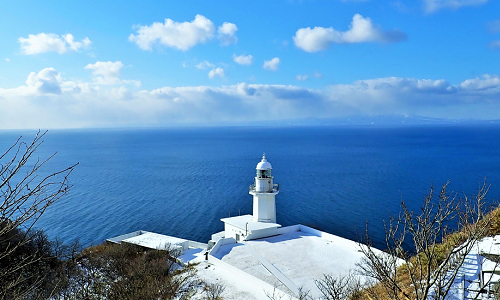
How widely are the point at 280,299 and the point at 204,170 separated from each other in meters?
60.2

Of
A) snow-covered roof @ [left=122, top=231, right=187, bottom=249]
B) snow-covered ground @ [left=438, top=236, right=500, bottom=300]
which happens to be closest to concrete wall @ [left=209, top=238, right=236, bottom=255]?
snow-covered roof @ [left=122, top=231, right=187, bottom=249]

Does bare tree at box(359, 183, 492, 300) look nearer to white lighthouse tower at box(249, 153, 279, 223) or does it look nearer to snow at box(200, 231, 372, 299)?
snow at box(200, 231, 372, 299)

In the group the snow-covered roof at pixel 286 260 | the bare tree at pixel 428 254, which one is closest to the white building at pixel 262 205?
the snow-covered roof at pixel 286 260

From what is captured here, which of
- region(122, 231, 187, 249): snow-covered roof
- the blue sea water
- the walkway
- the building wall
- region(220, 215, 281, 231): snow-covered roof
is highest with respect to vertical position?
the building wall

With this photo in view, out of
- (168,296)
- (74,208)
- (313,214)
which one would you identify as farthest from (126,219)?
(168,296)

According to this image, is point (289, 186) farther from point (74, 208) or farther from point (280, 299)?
point (280, 299)

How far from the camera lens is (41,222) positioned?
38.4 metres

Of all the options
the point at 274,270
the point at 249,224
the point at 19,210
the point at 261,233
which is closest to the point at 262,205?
the point at 249,224

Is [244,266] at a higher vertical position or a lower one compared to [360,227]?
higher

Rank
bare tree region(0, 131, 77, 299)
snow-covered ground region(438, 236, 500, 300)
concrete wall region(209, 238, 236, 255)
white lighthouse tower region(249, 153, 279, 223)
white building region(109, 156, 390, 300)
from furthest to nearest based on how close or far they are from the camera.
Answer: white lighthouse tower region(249, 153, 279, 223), concrete wall region(209, 238, 236, 255), white building region(109, 156, 390, 300), snow-covered ground region(438, 236, 500, 300), bare tree region(0, 131, 77, 299)

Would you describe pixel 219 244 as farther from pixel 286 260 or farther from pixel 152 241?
pixel 152 241

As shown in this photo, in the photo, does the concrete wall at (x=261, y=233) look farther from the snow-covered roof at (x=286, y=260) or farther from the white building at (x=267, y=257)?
the snow-covered roof at (x=286, y=260)

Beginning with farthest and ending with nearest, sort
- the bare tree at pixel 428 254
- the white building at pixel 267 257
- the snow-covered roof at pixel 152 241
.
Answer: the snow-covered roof at pixel 152 241, the white building at pixel 267 257, the bare tree at pixel 428 254

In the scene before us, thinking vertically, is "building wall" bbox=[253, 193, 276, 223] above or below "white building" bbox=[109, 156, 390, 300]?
above
